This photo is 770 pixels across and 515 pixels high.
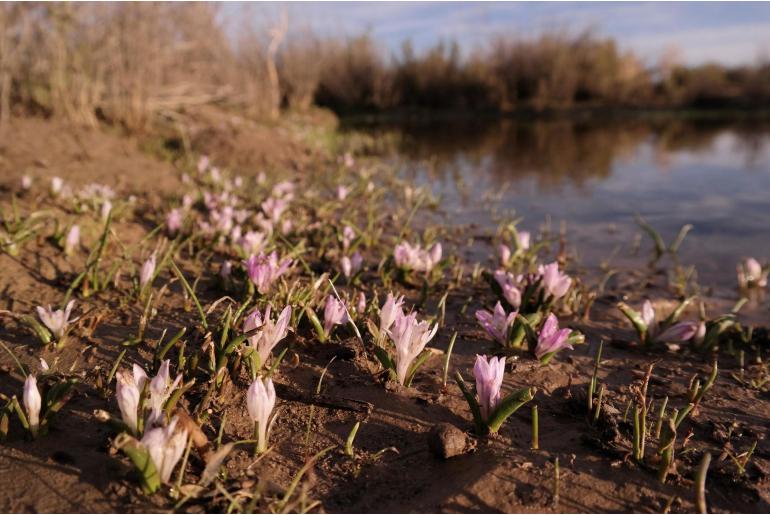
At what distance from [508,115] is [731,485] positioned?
23.1 metres

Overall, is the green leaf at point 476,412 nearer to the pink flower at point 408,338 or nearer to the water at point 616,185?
the pink flower at point 408,338

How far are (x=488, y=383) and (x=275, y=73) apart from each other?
15.7 m

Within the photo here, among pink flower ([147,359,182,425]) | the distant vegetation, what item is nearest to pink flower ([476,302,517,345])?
pink flower ([147,359,182,425])

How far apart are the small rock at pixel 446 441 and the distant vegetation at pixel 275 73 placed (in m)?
6.58

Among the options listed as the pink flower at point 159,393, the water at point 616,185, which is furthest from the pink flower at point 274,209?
the pink flower at point 159,393

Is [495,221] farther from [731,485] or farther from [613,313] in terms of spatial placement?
[731,485]

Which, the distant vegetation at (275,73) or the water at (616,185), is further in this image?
the distant vegetation at (275,73)

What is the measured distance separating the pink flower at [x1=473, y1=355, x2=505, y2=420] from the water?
268 cm

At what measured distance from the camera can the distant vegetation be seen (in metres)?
7.29

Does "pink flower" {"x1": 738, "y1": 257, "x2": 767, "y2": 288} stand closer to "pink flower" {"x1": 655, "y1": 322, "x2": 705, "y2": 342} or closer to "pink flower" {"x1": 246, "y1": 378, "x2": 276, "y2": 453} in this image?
"pink flower" {"x1": 655, "y1": 322, "x2": 705, "y2": 342}

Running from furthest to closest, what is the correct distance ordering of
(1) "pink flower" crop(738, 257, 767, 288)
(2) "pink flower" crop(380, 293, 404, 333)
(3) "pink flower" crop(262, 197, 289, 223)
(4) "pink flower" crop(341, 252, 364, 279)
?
(3) "pink flower" crop(262, 197, 289, 223)
(1) "pink flower" crop(738, 257, 767, 288)
(4) "pink flower" crop(341, 252, 364, 279)
(2) "pink flower" crop(380, 293, 404, 333)

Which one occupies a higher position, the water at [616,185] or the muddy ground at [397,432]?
the muddy ground at [397,432]

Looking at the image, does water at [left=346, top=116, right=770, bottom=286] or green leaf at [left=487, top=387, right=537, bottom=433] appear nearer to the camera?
green leaf at [left=487, top=387, right=537, bottom=433]

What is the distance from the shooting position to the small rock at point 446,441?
174 cm
